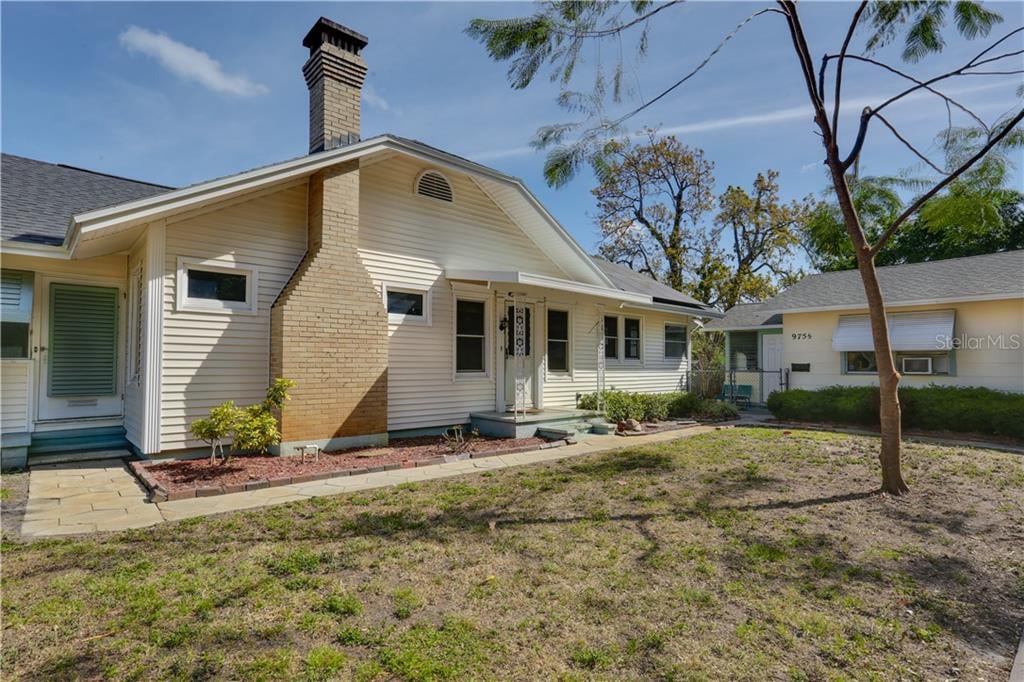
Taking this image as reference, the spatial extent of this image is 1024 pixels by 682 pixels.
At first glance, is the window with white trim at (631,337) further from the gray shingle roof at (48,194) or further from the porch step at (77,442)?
the gray shingle roof at (48,194)

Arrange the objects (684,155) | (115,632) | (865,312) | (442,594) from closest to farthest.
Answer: (115,632) < (442,594) < (865,312) < (684,155)

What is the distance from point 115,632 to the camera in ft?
9.08

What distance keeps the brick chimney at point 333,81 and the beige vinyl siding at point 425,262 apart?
36.1 inches

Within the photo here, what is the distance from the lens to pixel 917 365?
12.7 m

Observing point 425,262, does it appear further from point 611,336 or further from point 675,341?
point 675,341

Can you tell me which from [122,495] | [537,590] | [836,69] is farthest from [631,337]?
[122,495]

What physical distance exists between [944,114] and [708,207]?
20263 mm

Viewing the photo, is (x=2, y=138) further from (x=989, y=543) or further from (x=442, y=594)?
(x=989, y=543)

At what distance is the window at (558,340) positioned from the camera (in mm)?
11406

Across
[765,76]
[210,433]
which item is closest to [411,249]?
[210,433]

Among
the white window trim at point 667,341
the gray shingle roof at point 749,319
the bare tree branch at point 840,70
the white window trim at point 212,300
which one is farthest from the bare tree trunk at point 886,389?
the gray shingle roof at point 749,319

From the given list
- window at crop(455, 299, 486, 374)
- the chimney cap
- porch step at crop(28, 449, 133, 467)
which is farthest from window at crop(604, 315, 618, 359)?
porch step at crop(28, 449, 133, 467)

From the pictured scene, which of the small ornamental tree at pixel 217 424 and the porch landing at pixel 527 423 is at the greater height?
Answer: the small ornamental tree at pixel 217 424

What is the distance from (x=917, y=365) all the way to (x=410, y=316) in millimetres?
12541
